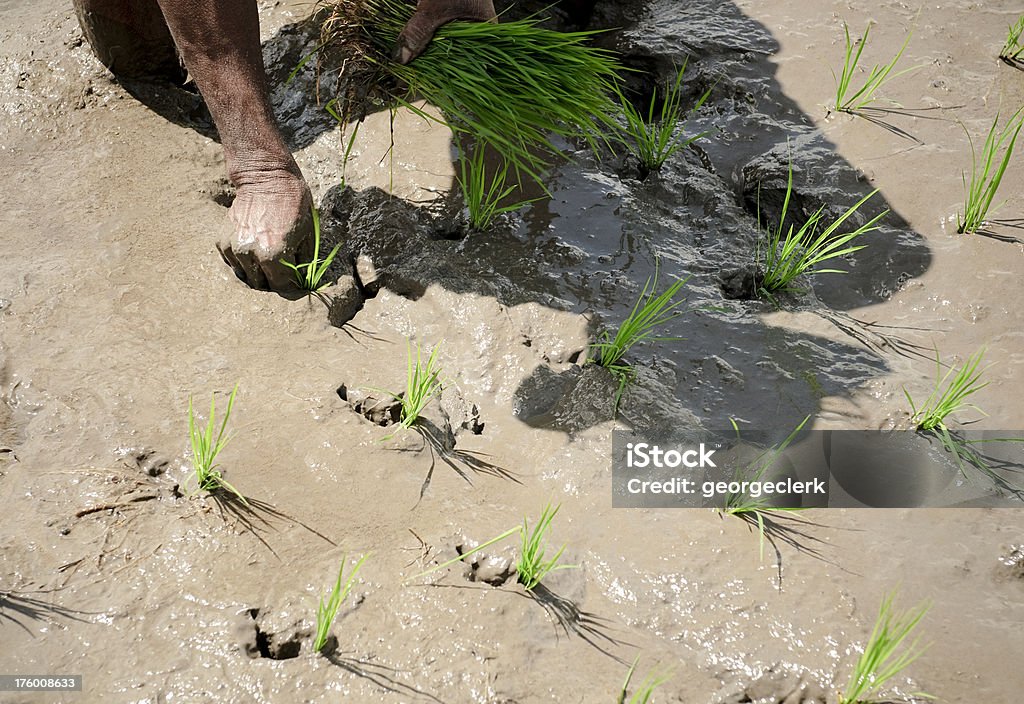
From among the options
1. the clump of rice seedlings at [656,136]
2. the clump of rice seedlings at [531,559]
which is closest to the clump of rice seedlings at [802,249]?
the clump of rice seedlings at [656,136]

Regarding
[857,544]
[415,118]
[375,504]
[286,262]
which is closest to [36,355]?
[286,262]

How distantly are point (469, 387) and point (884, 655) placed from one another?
1.13 metres

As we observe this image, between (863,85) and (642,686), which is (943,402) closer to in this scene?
(642,686)

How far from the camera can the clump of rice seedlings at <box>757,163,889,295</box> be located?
2387 millimetres

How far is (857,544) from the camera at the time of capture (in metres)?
1.86

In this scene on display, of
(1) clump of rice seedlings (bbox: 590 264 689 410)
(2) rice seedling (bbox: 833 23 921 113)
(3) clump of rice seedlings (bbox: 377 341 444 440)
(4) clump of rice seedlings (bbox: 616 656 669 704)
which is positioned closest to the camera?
(4) clump of rice seedlings (bbox: 616 656 669 704)

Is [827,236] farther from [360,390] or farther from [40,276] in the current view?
[40,276]

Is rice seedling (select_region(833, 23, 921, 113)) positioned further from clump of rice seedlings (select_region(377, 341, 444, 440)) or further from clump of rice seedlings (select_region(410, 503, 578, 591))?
clump of rice seedlings (select_region(410, 503, 578, 591))

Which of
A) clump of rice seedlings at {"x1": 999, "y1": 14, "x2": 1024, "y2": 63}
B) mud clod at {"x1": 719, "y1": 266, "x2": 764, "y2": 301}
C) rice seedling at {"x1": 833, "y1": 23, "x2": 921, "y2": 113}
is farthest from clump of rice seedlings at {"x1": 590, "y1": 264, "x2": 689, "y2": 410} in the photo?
clump of rice seedlings at {"x1": 999, "y1": 14, "x2": 1024, "y2": 63}

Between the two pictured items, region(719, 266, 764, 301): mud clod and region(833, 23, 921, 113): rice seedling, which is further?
region(833, 23, 921, 113): rice seedling

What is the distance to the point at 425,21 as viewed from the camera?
2430 mm

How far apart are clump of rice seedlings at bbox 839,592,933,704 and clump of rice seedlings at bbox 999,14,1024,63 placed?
234 cm

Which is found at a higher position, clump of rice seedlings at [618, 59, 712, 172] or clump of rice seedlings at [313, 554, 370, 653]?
clump of rice seedlings at [618, 59, 712, 172]

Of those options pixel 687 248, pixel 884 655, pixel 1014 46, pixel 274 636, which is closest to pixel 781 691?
pixel 884 655
